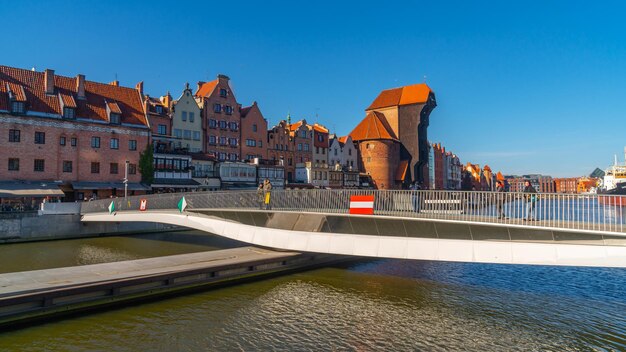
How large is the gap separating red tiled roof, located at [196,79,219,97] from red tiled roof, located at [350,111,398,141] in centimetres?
3449

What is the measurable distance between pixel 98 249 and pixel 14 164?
728 inches

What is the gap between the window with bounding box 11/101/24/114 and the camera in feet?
132

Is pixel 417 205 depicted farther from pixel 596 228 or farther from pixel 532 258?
pixel 596 228

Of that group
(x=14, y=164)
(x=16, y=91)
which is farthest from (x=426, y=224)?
(x=16, y=91)

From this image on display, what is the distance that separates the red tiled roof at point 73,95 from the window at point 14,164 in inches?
206

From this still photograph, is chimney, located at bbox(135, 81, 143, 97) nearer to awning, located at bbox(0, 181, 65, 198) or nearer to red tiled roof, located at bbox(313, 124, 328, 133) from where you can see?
awning, located at bbox(0, 181, 65, 198)

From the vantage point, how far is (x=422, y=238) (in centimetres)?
1479

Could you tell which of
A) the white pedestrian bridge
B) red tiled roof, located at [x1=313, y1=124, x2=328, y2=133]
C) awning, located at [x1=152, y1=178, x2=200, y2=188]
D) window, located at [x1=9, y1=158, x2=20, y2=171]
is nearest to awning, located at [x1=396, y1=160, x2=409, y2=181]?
red tiled roof, located at [x1=313, y1=124, x2=328, y2=133]

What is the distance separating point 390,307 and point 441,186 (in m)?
128

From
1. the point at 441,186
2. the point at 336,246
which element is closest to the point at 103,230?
the point at 336,246

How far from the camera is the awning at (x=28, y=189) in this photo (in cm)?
3712

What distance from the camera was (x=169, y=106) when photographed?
5531cm

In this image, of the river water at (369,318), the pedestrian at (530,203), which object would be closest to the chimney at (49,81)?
the river water at (369,318)

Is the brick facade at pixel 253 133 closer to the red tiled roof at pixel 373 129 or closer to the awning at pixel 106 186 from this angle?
the awning at pixel 106 186
